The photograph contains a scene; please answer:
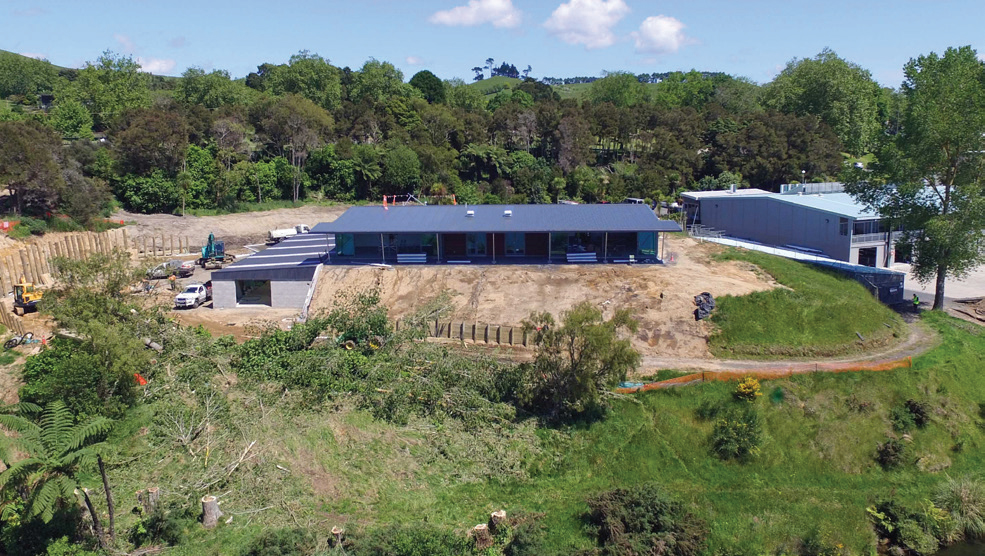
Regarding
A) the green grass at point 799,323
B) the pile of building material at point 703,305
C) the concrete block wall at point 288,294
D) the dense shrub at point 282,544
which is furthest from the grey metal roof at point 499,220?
the dense shrub at point 282,544

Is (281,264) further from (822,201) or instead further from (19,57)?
(19,57)

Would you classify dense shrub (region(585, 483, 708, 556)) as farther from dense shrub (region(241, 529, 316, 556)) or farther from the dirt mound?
the dirt mound

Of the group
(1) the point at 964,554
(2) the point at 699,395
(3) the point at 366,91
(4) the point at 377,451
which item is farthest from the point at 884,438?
(3) the point at 366,91

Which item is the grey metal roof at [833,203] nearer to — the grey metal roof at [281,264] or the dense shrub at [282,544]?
the grey metal roof at [281,264]

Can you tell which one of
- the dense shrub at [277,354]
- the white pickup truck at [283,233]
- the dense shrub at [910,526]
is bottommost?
the dense shrub at [910,526]

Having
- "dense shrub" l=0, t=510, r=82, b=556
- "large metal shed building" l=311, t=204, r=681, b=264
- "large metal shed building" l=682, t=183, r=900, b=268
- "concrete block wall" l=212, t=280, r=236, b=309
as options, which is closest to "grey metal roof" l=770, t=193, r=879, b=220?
"large metal shed building" l=682, t=183, r=900, b=268

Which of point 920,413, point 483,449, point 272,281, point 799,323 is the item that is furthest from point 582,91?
point 483,449
